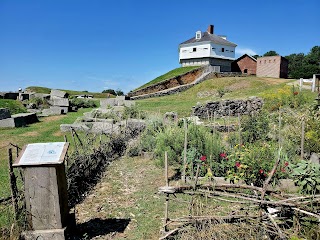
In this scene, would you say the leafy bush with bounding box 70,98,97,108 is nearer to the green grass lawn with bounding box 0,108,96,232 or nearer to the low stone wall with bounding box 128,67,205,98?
A: the green grass lawn with bounding box 0,108,96,232

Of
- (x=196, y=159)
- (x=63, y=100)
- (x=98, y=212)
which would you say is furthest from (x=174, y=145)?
(x=63, y=100)

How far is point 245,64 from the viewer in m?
44.4

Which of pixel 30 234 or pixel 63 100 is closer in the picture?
pixel 30 234

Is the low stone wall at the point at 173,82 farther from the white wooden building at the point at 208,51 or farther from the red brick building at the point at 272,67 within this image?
the red brick building at the point at 272,67

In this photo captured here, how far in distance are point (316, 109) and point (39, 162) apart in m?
10.5

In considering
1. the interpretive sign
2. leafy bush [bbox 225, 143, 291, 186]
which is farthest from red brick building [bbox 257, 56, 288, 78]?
the interpretive sign

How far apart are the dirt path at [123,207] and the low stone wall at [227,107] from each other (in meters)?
9.87

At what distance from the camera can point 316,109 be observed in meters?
11.0

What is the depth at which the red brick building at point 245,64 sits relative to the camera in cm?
4358

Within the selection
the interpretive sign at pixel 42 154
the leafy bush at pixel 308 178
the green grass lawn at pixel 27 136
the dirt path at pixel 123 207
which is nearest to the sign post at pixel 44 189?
the interpretive sign at pixel 42 154

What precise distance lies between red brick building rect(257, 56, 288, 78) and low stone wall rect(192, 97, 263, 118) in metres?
23.9

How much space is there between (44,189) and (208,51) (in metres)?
40.0

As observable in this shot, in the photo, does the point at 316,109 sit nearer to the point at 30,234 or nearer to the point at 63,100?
the point at 30,234

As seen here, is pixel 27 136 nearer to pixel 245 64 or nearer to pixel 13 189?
pixel 13 189
